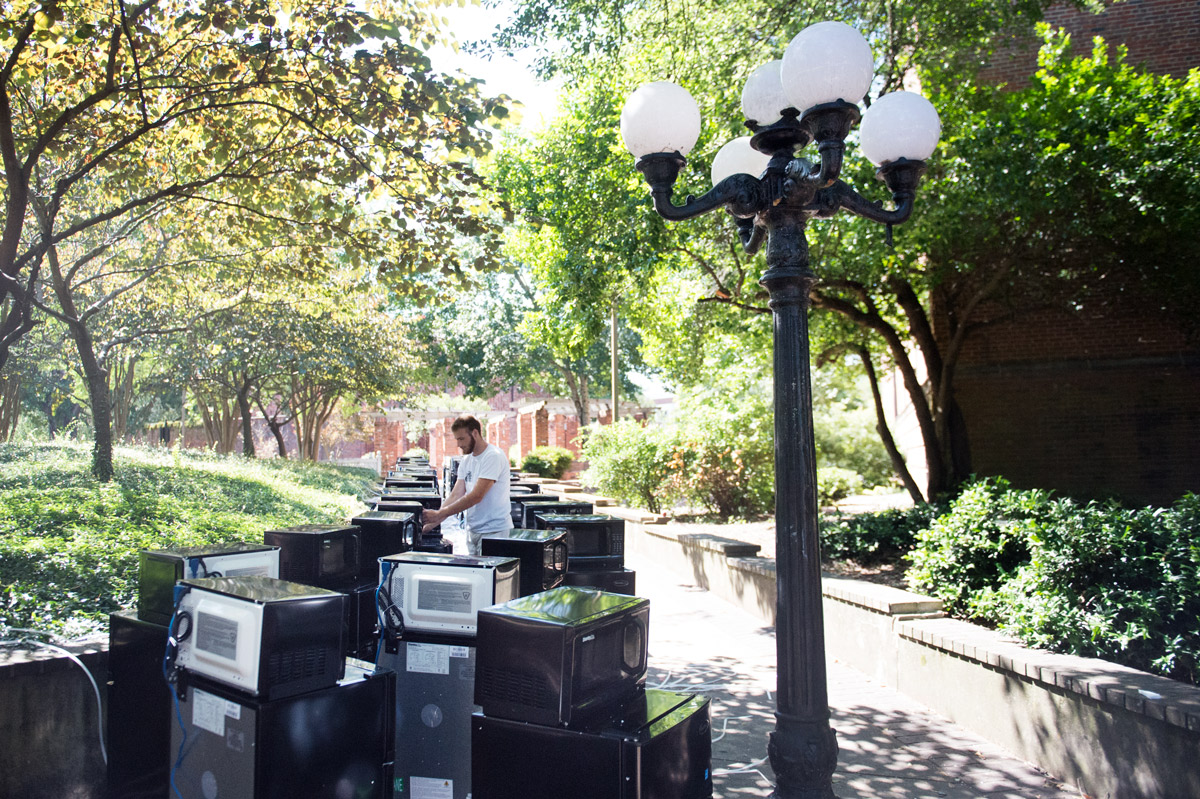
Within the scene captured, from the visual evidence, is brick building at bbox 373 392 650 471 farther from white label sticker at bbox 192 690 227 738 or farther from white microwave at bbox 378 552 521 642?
white label sticker at bbox 192 690 227 738

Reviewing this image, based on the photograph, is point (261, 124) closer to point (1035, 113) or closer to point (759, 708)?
point (759, 708)

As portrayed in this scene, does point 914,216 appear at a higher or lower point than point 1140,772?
higher

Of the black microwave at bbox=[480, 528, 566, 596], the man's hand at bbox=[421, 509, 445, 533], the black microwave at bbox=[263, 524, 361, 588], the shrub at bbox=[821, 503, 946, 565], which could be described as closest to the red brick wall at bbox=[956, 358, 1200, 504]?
the shrub at bbox=[821, 503, 946, 565]

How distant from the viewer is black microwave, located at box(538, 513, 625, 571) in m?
6.91

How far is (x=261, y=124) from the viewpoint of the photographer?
8.55 m

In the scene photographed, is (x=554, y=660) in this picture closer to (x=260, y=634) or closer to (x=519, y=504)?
(x=260, y=634)

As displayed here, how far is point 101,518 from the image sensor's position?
8227 millimetres

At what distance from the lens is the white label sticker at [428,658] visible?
400 cm

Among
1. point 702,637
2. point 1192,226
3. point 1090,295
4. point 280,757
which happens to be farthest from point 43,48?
point 1090,295

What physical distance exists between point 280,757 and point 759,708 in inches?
143

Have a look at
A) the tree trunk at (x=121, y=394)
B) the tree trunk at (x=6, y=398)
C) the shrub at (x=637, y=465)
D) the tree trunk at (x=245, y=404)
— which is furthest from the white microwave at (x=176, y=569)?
the tree trunk at (x=121, y=394)

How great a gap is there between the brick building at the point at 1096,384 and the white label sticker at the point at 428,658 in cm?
1175

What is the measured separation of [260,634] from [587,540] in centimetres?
403

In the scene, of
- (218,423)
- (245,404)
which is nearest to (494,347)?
(218,423)
